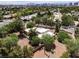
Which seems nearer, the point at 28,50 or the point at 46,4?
the point at 28,50

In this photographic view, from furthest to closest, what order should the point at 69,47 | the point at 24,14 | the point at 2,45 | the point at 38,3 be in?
the point at 38,3
the point at 24,14
the point at 2,45
the point at 69,47

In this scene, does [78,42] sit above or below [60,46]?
above

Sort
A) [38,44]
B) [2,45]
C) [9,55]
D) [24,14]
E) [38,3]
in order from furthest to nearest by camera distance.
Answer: [38,3]
[24,14]
[38,44]
[2,45]
[9,55]

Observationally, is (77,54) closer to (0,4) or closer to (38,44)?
(38,44)

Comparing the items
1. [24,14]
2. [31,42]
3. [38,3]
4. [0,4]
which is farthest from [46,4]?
[31,42]

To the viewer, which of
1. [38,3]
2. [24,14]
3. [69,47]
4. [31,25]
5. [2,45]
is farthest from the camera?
[38,3]

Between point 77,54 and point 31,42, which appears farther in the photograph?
point 31,42

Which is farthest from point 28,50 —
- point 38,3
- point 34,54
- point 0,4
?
point 0,4

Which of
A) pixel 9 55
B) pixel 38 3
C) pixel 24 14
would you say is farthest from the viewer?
pixel 38 3

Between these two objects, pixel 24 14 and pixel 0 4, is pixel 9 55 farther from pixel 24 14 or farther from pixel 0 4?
pixel 0 4
